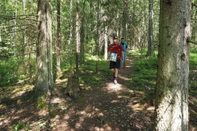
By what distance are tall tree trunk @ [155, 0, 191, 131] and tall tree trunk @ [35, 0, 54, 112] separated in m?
4.95

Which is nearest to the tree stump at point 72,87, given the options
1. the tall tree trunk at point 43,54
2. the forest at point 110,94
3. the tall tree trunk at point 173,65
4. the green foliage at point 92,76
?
the forest at point 110,94

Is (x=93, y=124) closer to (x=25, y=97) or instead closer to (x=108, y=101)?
(x=108, y=101)

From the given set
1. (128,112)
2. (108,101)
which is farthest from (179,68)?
(108,101)

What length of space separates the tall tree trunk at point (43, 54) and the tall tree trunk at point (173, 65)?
195 inches

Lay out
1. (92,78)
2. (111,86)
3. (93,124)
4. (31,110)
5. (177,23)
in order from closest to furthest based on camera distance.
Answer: (177,23) → (93,124) → (31,110) → (111,86) → (92,78)

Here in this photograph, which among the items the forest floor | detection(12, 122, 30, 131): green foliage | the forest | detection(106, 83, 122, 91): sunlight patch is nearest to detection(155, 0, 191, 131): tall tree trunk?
the forest

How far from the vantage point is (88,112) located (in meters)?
6.17

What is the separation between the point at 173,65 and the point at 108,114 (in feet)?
12.0

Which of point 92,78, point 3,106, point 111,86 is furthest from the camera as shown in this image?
point 92,78

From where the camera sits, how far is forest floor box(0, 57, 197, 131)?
533 centimetres

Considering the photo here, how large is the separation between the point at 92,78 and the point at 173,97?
742 centimetres

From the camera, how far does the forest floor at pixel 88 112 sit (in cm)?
533

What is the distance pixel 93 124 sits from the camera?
546cm

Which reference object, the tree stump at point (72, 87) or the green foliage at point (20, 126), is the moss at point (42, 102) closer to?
the green foliage at point (20, 126)
